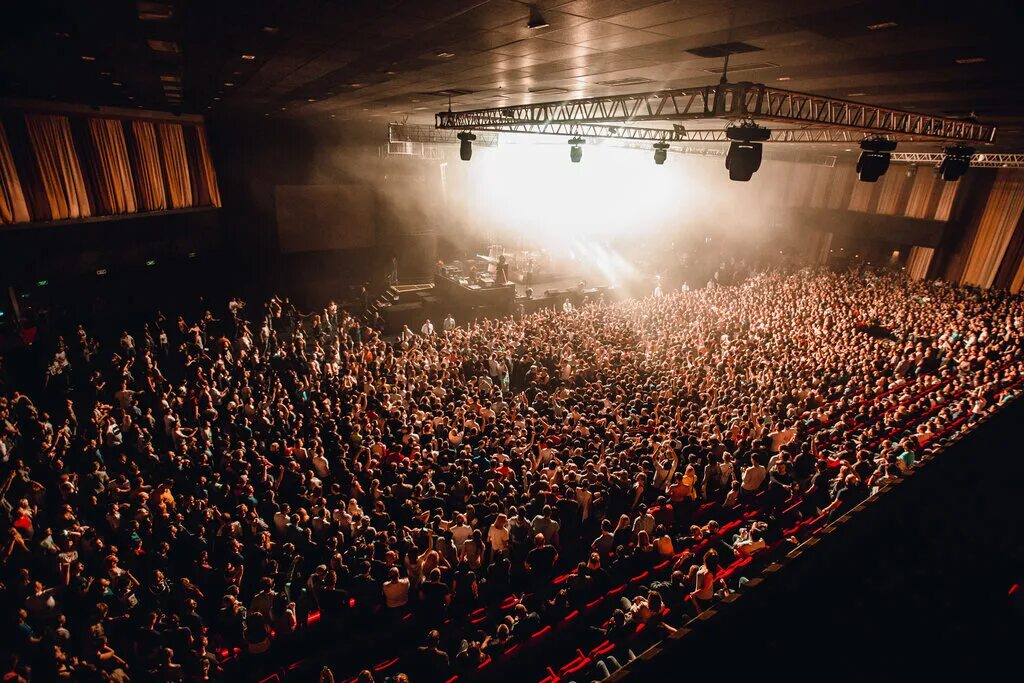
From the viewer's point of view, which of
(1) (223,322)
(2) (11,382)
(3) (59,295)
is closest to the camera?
(2) (11,382)

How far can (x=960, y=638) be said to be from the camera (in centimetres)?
544

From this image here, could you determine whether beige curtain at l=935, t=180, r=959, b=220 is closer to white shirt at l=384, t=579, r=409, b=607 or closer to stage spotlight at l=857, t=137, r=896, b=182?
stage spotlight at l=857, t=137, r=896, b=182

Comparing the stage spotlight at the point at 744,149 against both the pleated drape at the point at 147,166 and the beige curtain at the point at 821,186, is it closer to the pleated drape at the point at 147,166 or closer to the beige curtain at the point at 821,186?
the pleated drape at the point at 147,166

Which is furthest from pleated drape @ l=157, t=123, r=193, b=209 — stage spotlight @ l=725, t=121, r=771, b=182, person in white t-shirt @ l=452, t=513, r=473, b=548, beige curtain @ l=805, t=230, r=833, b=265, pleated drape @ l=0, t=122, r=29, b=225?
beige curtain @ l=805, t=230, r=833, b=265

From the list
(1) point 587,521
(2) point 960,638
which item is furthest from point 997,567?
(1) point 587,521

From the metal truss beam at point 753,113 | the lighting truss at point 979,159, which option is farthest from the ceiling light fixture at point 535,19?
the lighting truss at point 979,159

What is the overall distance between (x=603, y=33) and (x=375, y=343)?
780cm

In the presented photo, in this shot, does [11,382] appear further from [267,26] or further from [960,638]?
[960,638]

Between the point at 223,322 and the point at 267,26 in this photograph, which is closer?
the point at 267,26

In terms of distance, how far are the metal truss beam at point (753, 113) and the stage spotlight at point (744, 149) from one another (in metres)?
0.22

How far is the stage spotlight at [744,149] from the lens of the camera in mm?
6605

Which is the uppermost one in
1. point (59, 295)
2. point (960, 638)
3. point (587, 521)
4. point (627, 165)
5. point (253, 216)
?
point (627, 165)

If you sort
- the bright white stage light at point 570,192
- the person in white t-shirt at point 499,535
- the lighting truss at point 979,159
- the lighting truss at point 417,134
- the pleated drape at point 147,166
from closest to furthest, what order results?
the person in white t-shirt at point 499,535 < the pleated drape at point 147,166 < the lighting truss at point 979,159 < the lighting truss at point 417,134 < the bright white stage light at point 570,192

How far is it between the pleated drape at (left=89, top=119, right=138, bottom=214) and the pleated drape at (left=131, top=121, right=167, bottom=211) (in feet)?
0.73
